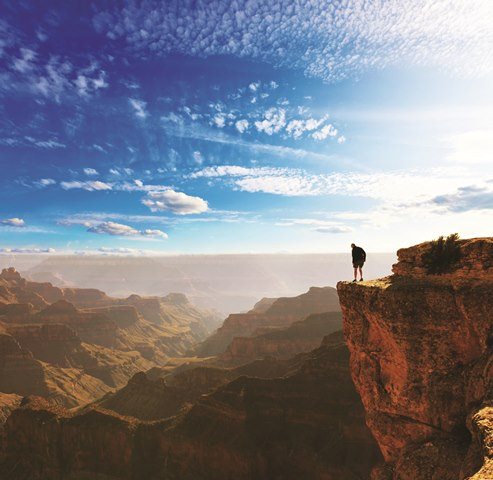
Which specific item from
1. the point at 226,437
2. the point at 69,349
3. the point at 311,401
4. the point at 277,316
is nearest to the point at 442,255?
the point at 311,401

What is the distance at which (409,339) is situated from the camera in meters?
17.8

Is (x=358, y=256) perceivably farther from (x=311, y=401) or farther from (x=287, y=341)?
(x=287, y=341)

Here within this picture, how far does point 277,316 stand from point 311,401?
99.6 m

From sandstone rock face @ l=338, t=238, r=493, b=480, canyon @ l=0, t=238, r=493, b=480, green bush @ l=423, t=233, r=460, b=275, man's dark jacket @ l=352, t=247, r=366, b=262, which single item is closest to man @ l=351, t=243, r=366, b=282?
man's dark jacket @ l=352, t=247, r=366, b=262

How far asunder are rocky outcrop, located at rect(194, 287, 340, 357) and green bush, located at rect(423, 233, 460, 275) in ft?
399

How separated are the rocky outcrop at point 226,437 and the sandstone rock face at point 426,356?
2764 centimetres

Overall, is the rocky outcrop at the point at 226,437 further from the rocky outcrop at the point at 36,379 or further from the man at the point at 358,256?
the rocky outcrop at the point at 36,379

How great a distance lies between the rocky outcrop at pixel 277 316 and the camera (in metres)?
142

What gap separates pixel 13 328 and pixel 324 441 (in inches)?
4913

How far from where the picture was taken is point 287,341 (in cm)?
10200

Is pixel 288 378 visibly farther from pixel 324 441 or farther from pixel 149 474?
pixel 149 474

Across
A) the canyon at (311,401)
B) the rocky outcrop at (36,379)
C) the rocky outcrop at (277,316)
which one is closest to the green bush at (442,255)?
the canyon at (311,401)

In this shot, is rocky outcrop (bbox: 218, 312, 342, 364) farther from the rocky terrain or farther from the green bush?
the green bush

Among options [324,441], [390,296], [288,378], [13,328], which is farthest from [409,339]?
[13,328]
